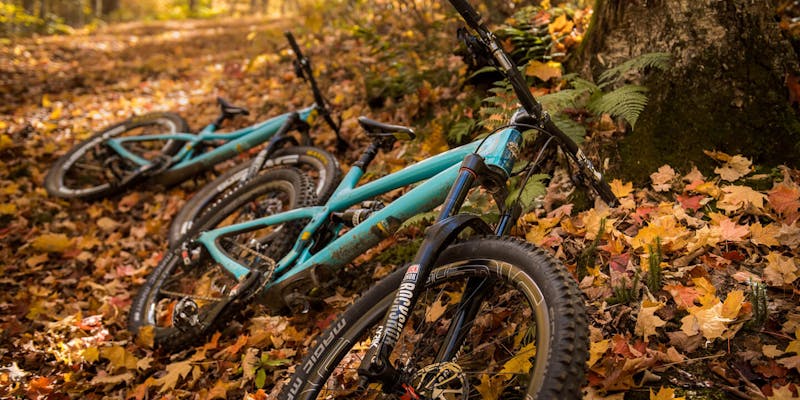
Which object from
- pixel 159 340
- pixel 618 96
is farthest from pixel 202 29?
pixel 618 96

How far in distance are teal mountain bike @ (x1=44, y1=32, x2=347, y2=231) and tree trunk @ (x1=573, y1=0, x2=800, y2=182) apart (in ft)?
8.29

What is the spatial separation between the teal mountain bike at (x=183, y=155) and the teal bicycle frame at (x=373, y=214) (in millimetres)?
802

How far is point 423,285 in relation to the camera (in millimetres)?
2166

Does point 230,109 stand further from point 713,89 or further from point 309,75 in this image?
point 713,89

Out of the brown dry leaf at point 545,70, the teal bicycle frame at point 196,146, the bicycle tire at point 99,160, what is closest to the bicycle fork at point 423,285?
the brown dry leaf at point 545,70

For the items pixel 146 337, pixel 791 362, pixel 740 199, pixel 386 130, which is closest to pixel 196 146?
pixel 146 337

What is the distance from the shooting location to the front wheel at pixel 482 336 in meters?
1.79

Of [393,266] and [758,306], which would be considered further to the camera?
[393,266]

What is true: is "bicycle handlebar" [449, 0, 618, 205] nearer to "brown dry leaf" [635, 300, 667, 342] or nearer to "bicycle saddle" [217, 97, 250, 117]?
"brown dry leaf" [635, 300, 667, 342]

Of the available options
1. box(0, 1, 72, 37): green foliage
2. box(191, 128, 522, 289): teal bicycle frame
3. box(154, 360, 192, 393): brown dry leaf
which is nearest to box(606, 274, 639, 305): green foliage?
box(191, 128, 522, 289): teal bicycle frame

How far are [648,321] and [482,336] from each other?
79 cm

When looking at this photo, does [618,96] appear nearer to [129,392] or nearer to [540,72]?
[540,72]

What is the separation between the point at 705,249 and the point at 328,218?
233 cm

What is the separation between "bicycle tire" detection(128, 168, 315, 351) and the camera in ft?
12.2
